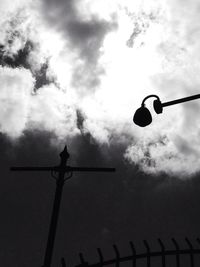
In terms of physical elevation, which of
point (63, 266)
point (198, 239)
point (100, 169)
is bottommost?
point (63, 266)

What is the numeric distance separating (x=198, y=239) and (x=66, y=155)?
3845 millimetres

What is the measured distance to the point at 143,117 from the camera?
6180mm

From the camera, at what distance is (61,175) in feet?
25.6

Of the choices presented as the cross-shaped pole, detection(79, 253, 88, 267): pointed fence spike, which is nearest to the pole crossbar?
the cross-shaped pole

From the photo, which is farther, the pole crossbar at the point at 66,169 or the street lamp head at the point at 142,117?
the pole crossbar at the point at 66,169

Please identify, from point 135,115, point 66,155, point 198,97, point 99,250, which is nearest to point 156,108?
point 198,97

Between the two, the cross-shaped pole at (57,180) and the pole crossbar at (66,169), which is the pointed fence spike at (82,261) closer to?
the cross-shaped pole at (57,180)

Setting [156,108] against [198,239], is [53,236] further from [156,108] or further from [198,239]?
[156,108]

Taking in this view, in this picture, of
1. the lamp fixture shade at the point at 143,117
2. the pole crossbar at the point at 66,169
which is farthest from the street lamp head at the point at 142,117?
the pole crossbar at the point at 66,169

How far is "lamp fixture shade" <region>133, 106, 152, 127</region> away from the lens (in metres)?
6.17

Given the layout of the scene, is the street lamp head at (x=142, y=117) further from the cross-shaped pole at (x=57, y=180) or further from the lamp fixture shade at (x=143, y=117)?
the cross-shaped pole at (x=57, y=180)

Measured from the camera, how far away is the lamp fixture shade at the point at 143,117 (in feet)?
20.2

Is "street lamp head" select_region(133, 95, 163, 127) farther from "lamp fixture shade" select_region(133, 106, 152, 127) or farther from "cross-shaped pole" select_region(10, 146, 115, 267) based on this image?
"cross-shaped pole" select_region(10, 146, 115, 267)

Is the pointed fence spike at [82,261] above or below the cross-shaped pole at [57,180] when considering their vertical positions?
below
